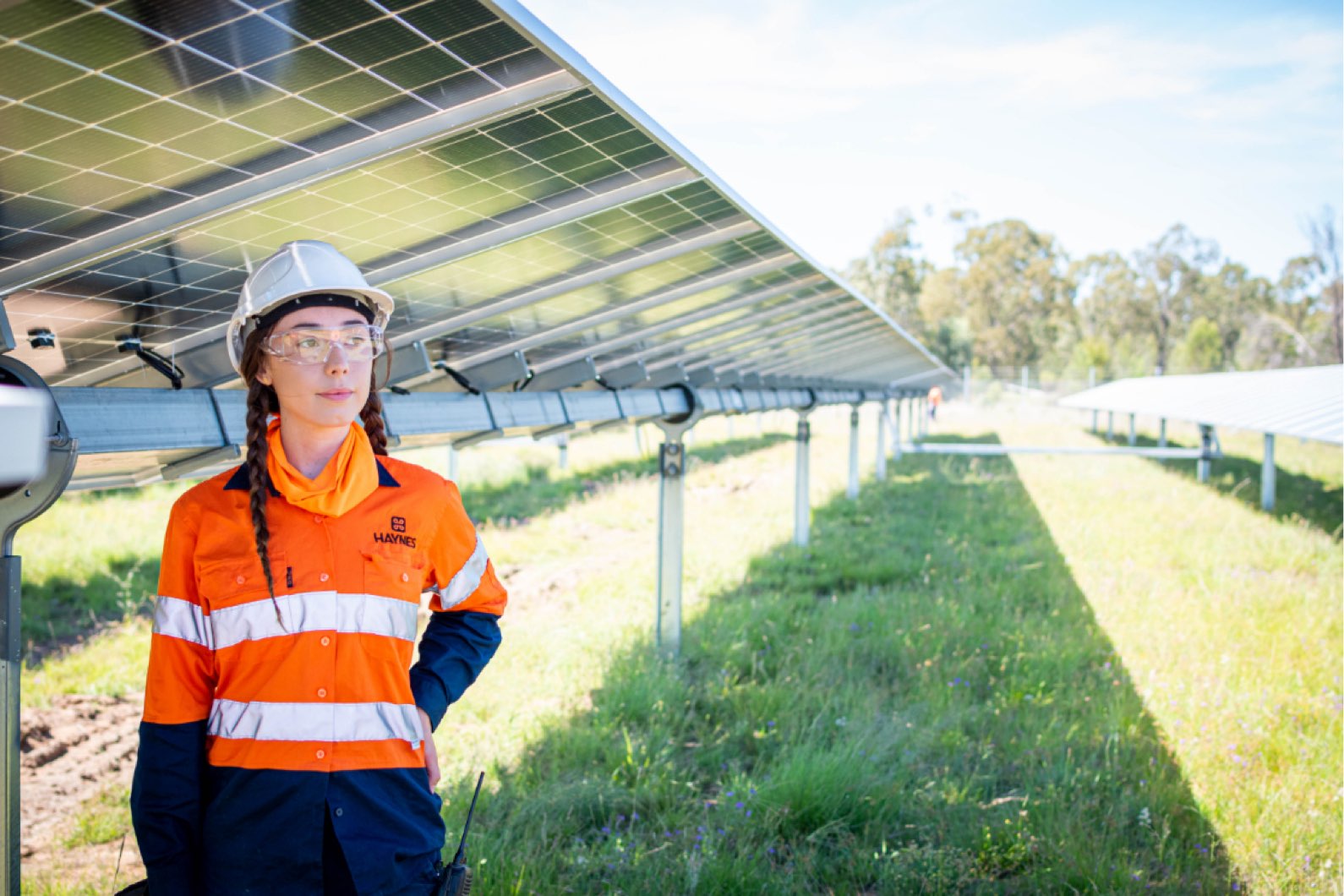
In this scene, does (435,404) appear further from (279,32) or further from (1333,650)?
(1333,650)

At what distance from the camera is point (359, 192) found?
2736 mm

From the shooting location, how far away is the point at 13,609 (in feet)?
6.57

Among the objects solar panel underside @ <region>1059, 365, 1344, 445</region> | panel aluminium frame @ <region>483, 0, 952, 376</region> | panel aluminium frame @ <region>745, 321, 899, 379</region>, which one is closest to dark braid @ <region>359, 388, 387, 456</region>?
panel aluminium frame @ <region>483, 0, 952, 376</region>

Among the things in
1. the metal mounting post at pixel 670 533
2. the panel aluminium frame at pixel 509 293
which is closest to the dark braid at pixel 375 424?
the panel aluminium frame at pixel 509 293

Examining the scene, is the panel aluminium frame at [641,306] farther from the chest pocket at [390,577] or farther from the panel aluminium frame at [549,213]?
the chest pocket at [390,577]

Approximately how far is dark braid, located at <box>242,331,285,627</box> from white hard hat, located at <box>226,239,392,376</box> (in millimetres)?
43

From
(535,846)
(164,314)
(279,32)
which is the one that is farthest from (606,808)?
(279,32)

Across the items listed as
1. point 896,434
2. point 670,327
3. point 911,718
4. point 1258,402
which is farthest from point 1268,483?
point 670,327

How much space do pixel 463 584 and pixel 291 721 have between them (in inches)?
18.5

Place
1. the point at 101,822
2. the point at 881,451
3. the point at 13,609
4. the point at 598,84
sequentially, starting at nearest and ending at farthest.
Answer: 1. the point at 13,609
2. the point at 598,84
3. the point at 101,822
4. the point at 881,451

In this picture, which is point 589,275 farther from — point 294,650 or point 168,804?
point 168,804

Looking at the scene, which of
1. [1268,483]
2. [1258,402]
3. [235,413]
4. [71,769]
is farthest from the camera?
[1258,402]

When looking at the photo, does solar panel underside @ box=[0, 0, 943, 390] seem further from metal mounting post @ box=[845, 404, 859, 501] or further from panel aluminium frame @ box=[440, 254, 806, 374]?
metal mounting post @ box=[845, 404, 859, 501]

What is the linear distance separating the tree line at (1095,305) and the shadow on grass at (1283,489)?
33.9 meters
